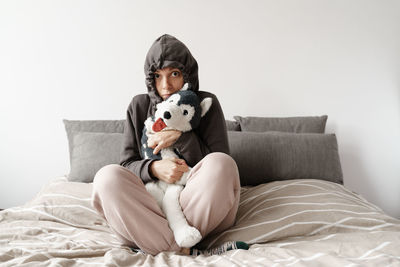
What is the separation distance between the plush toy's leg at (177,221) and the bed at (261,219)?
5cm

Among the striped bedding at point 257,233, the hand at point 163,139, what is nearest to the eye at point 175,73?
the hand at point 163,139

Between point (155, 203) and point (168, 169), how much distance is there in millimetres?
139

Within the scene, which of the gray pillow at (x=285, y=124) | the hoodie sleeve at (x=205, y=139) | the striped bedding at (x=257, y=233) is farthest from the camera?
the gray pillow at (x=285, y=124)

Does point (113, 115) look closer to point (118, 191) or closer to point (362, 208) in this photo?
point (118, 191)

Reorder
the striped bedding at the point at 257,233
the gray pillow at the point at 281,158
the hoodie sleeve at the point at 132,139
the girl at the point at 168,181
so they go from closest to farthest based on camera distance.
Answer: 1. the striped bedding at the point at 257,233
2. the girl at the point at 168,181
3. the hoodie sleeve at the point at 132,139
4. the gray pillow at the point at 281,158

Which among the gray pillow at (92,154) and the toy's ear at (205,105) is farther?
the gray pillow at (92,154)

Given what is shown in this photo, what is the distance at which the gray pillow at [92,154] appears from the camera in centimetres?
167

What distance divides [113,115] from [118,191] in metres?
1.17

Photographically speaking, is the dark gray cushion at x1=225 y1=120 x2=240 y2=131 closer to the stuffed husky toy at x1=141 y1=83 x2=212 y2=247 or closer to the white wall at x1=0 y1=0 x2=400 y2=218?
the white wall at x1=0 y1=0 x2=400 y2=218

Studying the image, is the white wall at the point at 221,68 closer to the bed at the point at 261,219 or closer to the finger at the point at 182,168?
the bed at the point at 261,219

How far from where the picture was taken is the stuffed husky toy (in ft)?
3.64

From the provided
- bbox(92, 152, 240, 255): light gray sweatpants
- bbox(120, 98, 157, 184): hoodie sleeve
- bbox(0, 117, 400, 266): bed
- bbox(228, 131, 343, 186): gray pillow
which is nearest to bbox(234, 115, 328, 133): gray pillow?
bbox(0, 117, 400, 266): bed

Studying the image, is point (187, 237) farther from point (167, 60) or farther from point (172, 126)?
point (167, 60)

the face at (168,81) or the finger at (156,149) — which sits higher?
the face at (168,81)
